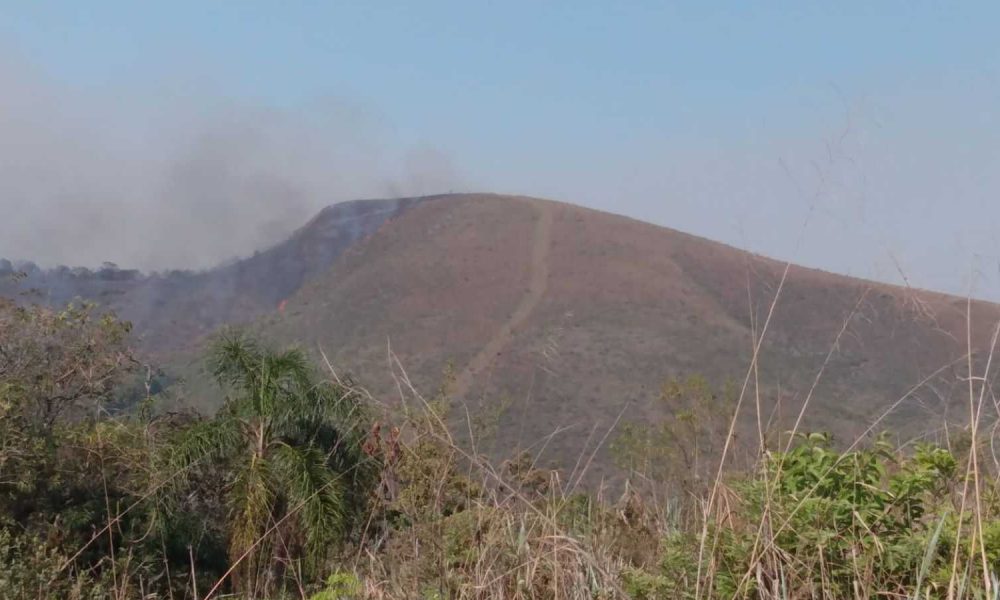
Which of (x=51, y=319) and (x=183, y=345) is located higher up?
(x=51, y=319)

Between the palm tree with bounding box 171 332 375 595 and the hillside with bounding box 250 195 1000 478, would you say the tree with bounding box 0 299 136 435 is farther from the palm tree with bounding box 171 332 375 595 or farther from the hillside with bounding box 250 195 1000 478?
the hillside with bounding box 250 195 1000 478

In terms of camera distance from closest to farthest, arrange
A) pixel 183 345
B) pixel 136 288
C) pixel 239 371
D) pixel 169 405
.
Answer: pixel 239 371 < pixel 169 405 < pixel 183 345 < pixel 136 288

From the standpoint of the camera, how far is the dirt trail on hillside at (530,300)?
5078cm

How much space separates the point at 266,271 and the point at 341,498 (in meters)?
91.8

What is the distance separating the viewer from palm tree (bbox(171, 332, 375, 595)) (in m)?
12.3

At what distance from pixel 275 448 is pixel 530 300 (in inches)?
2331

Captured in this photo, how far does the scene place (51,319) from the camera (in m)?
18.1

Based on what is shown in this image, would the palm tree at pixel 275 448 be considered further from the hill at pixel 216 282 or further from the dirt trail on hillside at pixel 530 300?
the hill at pixel 216 282

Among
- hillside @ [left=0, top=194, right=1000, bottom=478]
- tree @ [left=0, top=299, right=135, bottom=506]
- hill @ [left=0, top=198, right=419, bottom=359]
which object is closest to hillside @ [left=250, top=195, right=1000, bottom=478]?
hillside @ [left=0, top=194, right=1000, bottom=478]

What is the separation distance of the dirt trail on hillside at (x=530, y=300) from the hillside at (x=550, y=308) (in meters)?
0.17

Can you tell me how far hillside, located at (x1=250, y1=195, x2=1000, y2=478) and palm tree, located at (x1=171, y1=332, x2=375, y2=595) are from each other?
13.0m

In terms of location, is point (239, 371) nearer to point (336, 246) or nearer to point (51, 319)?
point (51, 319)

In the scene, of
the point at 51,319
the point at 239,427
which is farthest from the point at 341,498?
the point at 51,319

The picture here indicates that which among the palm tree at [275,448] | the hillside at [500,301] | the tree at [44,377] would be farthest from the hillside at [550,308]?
the palm tree at [275,448]
